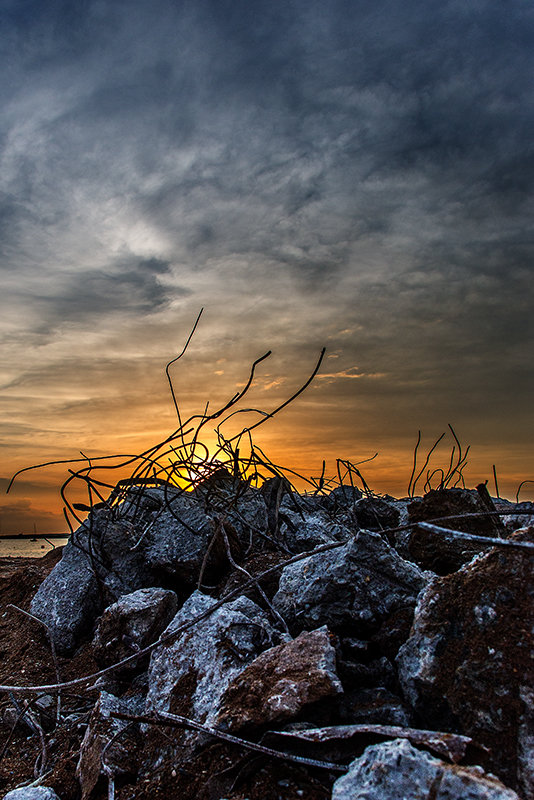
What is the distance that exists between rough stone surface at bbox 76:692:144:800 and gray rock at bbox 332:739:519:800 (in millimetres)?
970

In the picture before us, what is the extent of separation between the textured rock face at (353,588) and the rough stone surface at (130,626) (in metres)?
0.71

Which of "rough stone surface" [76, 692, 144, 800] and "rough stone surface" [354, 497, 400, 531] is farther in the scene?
"rough stone surface" [354, 497, 400, 531]

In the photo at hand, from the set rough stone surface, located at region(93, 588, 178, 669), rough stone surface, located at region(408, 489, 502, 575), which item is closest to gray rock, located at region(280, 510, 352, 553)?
rough stone surface, located at region(408, 489, 502, 575)

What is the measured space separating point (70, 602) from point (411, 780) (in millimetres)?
2831

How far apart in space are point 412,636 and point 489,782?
0.55m

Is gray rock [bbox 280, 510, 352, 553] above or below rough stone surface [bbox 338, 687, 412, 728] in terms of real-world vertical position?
above

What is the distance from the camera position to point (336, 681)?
1.36 meters

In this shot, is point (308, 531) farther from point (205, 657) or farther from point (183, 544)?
point (205, 657)

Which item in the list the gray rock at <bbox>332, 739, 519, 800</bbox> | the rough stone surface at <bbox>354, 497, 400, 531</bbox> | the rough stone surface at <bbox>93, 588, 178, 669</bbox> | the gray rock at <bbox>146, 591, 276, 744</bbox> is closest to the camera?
the gray rock at <bbox>332, 739, 519, 800</bbox>

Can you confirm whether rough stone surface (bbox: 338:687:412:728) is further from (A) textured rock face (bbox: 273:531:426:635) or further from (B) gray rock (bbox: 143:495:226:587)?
(B) gray rock (bbox: 143:495:226:587)

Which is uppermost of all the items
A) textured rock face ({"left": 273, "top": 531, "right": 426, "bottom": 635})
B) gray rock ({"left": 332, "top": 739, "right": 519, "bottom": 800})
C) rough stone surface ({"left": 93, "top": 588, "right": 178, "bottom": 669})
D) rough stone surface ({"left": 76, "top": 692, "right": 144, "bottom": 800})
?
textured rock face ({"left": 273, "top": 531, "right": 426, "bottom": 635})

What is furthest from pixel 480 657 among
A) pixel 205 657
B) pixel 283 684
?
pixel 205 657

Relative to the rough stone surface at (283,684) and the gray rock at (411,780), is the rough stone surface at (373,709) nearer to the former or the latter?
the rough stone surface at (283,684)

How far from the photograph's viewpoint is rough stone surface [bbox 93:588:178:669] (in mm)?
2355
